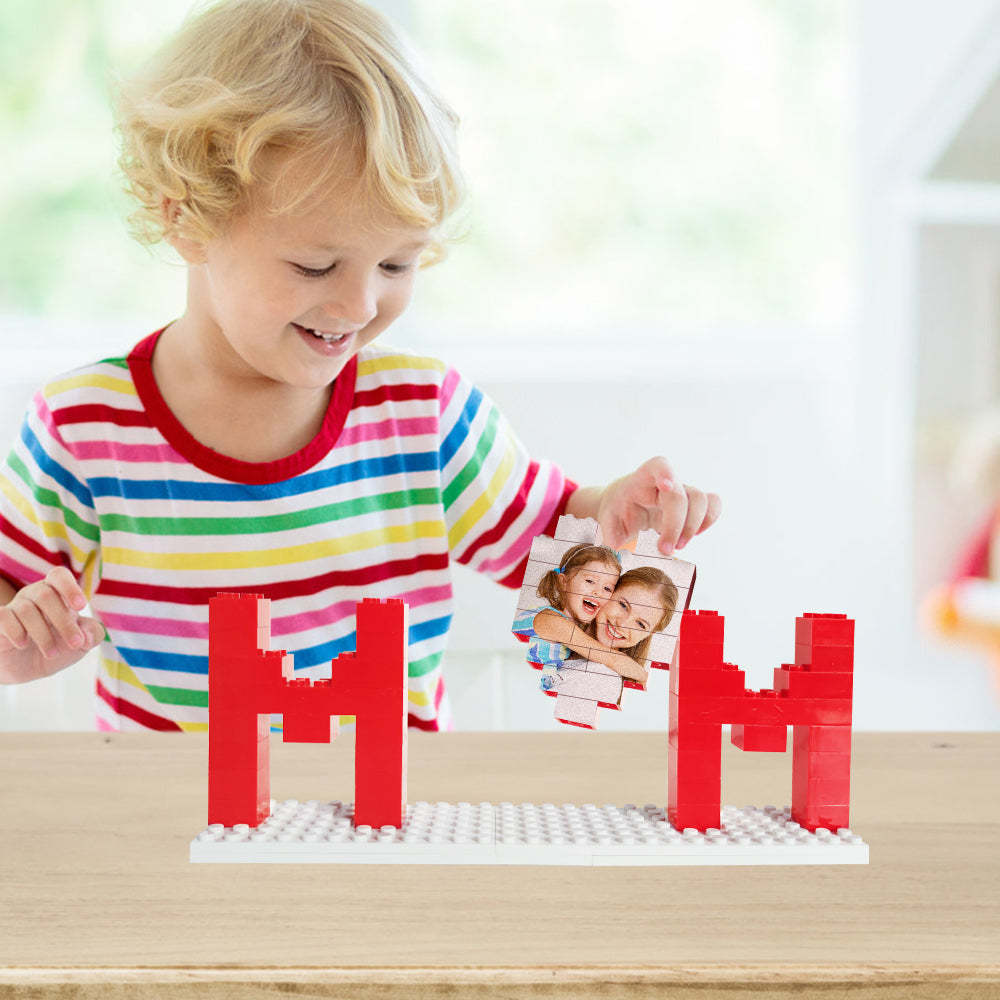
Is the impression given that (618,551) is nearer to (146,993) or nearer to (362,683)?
(362,683)

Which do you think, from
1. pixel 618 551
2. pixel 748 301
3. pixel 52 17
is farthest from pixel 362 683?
pixel 52 17

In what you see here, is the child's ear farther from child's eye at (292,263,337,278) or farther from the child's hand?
the child's hand

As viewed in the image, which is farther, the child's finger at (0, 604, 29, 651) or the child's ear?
the child's ear

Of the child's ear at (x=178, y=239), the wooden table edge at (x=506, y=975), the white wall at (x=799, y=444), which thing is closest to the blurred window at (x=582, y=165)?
the white wall at (x=799, y=444)

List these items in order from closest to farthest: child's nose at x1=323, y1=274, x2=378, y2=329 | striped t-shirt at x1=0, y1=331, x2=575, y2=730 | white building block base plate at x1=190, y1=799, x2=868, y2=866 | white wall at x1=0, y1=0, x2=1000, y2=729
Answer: white building block base plate at x1=190, y1=799, x2=868, y2=866, child's nose at x1=323, y1=274, x2=378, y2=329, striped t-shirt at x1=0, y1=331, x2=575, y2=730, white wall at x1=0, y1=0, x2=1000, y2=729

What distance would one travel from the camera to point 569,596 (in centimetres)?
66

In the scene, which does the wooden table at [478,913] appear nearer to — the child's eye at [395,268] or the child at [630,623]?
the child at [630,623]

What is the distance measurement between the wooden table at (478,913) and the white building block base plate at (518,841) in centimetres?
1

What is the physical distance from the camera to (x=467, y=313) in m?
2.15

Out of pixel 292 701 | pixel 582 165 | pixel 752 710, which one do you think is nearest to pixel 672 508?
pixel 752 710

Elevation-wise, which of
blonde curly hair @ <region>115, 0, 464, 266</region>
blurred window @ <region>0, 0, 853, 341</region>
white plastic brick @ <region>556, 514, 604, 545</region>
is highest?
blurred window @ <region>0, 0, 853, 341</region>

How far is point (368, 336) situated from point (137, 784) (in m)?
0.38

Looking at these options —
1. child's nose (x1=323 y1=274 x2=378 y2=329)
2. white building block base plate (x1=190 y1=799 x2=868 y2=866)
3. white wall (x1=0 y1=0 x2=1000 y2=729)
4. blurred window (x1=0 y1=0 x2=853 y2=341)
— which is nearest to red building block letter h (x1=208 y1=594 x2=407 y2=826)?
white building block base plate (x1=190 y1=799 x2=868 y2=866)

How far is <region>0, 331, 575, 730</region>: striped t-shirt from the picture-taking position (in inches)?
40.6
